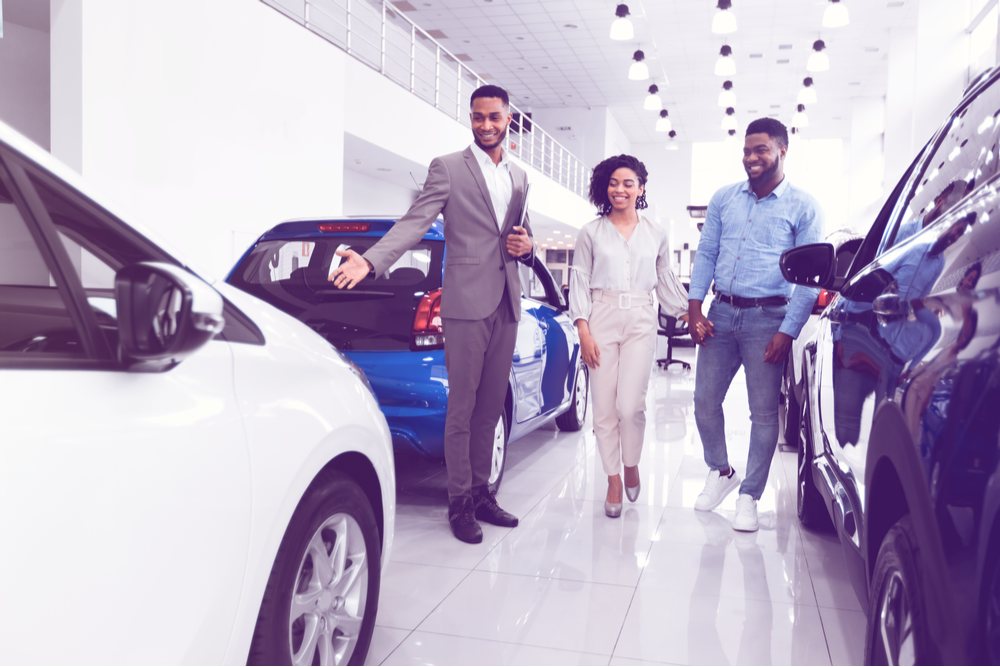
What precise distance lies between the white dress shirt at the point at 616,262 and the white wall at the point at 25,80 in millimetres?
5341

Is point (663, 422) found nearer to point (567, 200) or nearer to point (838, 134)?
point (567, 200)

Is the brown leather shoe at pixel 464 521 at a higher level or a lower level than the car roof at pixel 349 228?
lower

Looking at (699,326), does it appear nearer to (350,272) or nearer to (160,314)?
(350,272)

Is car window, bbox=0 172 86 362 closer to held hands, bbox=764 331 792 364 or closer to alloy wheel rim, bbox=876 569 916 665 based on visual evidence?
alloy wheel rim, bbox=876 569 916 665

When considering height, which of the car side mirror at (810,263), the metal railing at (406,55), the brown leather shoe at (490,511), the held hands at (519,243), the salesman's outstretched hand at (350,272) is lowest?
the brown leather shoe at (490,511)

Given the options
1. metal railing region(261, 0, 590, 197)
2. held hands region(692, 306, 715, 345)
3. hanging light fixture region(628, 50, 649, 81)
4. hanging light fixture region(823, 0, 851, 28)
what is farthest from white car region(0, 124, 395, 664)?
hanging light fixture region(628, 50, 649, 81)

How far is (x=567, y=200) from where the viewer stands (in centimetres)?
1925

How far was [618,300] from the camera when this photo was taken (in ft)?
11.7

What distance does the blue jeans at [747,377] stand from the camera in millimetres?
3438

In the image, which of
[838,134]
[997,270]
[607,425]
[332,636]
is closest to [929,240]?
[997,270]

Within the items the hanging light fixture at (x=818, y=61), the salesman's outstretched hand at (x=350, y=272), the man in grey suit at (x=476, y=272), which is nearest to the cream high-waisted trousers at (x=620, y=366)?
the man in grey suit at (x=476, y=272)

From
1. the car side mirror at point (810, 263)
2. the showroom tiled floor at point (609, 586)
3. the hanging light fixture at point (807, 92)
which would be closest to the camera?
the showroom tiled floor at point (609, 586)

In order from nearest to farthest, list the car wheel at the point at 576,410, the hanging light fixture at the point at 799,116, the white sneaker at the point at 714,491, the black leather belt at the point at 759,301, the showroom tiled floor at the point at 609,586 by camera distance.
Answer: the showroom tiled floor at the point at 609,586
the black leather belt at the point at 759,301
the white sneaker at the point at 714,491
the car wheel at the point at 576,410
the hanging light fixture at the point at 799,116

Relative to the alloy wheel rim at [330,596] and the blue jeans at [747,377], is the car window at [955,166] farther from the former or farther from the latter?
the alloy wheel rim at [330,596]
